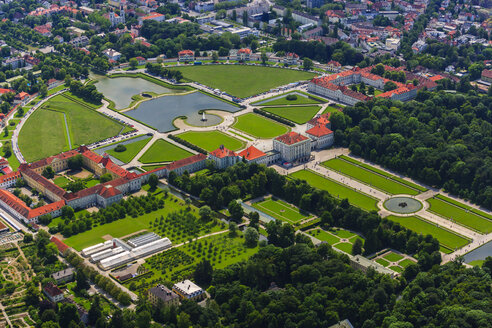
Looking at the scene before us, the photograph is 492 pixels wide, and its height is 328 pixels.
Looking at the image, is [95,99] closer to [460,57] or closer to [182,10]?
[182,10]

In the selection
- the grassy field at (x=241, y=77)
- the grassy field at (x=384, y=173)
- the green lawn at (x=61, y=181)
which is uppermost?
the grassy field at (x=241, y=77)

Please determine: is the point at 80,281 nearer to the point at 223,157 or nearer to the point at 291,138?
the point at 223,157

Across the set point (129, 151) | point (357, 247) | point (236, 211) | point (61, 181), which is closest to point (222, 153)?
point (129, 151)

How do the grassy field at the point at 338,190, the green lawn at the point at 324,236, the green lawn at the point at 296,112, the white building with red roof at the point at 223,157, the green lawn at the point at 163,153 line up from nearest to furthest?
1. the green lawn at the point at 324,236
2. the grassy field at the point at 338,190
3. the white building with red roof at the point at 223,157
4. the green lawn at the point at 163,153
5. the green lawn at the point at 296,112

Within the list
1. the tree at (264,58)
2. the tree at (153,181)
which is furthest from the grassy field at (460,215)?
the tree at (264,58)

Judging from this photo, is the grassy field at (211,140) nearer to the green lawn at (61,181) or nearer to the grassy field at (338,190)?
the grassy field at (338,190)
